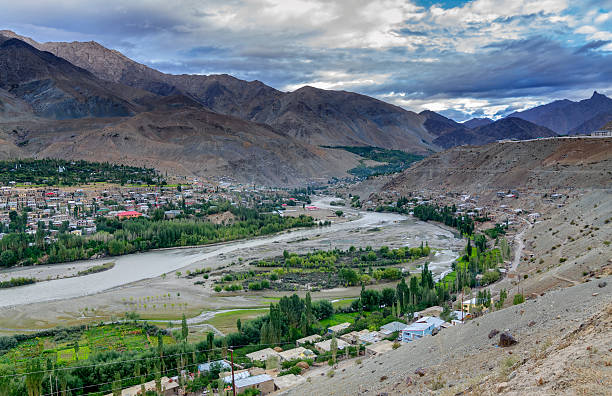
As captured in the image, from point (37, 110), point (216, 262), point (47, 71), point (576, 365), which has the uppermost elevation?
point (47, 71)

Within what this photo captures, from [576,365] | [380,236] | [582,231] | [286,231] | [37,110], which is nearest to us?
[576,365]

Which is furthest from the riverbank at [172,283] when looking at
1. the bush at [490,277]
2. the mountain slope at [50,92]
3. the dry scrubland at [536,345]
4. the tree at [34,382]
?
the mountain slope at [50,92]

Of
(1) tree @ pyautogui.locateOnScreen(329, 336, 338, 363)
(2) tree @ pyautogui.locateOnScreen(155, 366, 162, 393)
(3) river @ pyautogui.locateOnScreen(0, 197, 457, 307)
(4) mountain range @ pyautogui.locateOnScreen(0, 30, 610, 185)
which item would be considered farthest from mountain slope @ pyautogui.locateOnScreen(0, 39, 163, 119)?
(1) tree @ pyautogui.locateOnScreen(329, 336, 338, 363)

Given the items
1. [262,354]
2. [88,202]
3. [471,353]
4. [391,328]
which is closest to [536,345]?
[471,353]

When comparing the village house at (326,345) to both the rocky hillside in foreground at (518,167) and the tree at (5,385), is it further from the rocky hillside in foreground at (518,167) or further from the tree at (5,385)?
the rocky hillside in foreground at (518,167)

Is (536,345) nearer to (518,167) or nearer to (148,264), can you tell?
(148,264)

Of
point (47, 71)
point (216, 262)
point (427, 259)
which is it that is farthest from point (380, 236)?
point (47, 71)

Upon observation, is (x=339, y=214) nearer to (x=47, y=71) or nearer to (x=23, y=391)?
(x=23, y=391)

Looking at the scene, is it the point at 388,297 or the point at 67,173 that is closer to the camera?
the point at 388,297
